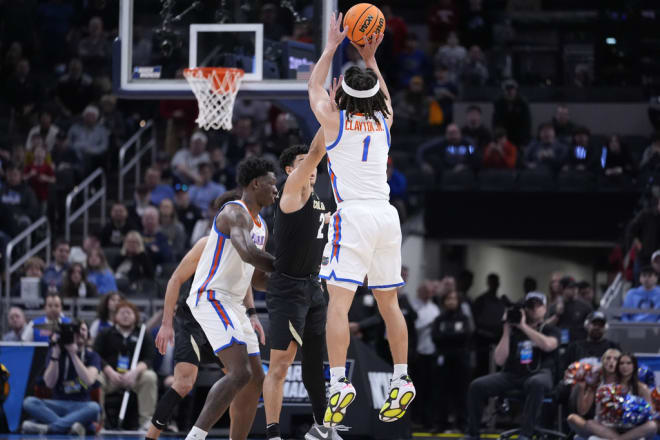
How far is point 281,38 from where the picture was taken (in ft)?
39.5

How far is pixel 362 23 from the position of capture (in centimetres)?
867

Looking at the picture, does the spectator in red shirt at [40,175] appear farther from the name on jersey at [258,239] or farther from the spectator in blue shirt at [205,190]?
the name on jersey at [258,239]

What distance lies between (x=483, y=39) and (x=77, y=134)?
7564 millimetres

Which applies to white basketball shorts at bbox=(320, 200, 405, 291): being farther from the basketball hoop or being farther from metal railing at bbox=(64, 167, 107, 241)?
metal railing at bbox=(64, 167, 107, 241)

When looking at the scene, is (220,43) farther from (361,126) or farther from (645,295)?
(645,295)

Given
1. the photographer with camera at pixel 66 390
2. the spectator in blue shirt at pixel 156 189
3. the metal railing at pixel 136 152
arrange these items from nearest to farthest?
1. the photographer with camera at pixel 66 390
2. the spectator in blue shirt at pixel 156 189
3. the metal railing at pixel 136 152

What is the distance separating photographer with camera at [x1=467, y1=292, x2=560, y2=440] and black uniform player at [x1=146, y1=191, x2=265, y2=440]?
4.62 meters

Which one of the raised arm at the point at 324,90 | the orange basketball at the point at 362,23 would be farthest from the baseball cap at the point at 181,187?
the raised arm at the point at 324,90

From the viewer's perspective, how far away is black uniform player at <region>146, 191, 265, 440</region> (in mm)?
9203

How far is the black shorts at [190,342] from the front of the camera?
9477 mm

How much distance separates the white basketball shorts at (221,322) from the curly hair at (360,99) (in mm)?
1801

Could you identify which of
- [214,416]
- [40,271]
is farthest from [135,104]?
[214,416]

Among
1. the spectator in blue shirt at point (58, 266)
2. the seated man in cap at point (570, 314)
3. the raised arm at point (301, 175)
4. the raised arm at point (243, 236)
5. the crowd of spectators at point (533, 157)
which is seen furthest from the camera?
the crowd of spectators at point (533, 157)

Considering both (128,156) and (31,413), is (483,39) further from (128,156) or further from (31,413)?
(31,413)
